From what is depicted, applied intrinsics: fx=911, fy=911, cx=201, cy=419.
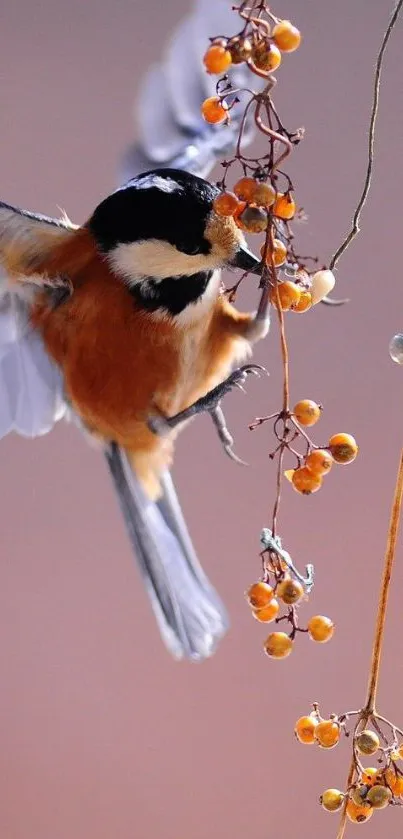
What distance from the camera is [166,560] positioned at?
858mm

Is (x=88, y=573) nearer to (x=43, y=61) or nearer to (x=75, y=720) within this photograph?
(x=75, y=720)

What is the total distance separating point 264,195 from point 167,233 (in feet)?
0.81

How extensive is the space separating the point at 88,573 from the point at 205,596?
35 cm

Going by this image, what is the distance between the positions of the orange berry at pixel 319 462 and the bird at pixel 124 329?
175mm

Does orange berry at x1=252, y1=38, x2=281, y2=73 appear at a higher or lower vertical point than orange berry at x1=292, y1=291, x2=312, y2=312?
higher

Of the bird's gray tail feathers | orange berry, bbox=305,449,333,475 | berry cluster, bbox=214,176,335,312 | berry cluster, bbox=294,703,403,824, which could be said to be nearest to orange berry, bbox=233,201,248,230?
berry cluster, bbox=214,176,335,312

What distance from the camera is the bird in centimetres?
65

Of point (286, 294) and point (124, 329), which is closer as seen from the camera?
point (286, 294)

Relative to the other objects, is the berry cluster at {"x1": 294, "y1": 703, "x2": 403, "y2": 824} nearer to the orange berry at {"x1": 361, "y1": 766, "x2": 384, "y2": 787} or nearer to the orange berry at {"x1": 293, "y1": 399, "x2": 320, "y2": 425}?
the orange berry at {"x1": 361, "y1": 766, "x2": 384, "y2": 787}

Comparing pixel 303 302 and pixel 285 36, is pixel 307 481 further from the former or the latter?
pixel 285 36

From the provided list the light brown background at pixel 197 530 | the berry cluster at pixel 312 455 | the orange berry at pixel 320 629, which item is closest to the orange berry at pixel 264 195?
the berry cluster at pixel 312 455

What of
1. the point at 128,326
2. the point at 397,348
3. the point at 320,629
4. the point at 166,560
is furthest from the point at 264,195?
the point at 166,560

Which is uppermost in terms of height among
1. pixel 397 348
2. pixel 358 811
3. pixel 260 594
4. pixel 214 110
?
pixel 214 110

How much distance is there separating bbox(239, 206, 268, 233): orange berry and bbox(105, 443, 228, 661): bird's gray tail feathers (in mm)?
463
